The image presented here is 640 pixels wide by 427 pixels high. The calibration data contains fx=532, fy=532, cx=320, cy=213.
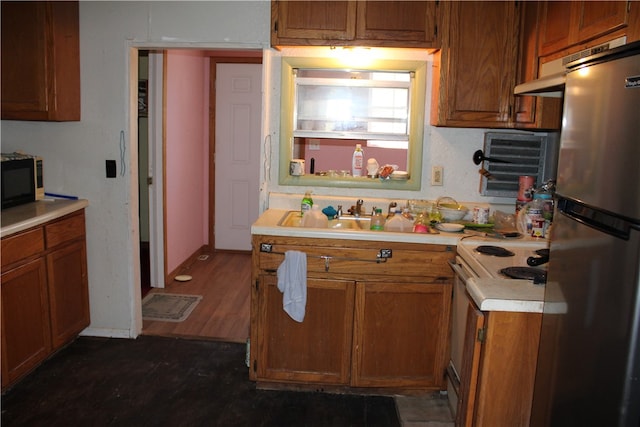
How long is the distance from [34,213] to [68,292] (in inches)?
20.9

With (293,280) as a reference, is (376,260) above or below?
above

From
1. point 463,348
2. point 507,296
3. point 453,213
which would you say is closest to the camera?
point 507,296

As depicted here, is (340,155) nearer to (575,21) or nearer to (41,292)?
(575,21)

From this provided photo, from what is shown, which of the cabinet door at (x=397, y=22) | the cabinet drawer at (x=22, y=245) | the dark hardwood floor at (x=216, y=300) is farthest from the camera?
the dark hardwood floor at (x=216, y=300)

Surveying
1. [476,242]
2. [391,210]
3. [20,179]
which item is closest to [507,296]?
[476,242]

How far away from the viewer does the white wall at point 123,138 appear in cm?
301

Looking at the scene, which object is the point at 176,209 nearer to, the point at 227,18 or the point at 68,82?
the point at 68,82

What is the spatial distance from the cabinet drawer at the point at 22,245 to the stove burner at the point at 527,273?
7.22 ft

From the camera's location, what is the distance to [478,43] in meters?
2.73

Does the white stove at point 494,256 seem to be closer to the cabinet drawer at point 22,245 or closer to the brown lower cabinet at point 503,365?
the brown lower cabinet at point 503,365

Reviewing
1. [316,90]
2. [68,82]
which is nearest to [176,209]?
[68,82]

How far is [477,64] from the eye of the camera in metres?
2.75

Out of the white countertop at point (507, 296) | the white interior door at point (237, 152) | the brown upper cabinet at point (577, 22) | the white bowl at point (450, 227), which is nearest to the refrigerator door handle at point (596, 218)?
the white countertop at point (507, 296)

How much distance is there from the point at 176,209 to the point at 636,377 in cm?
387
